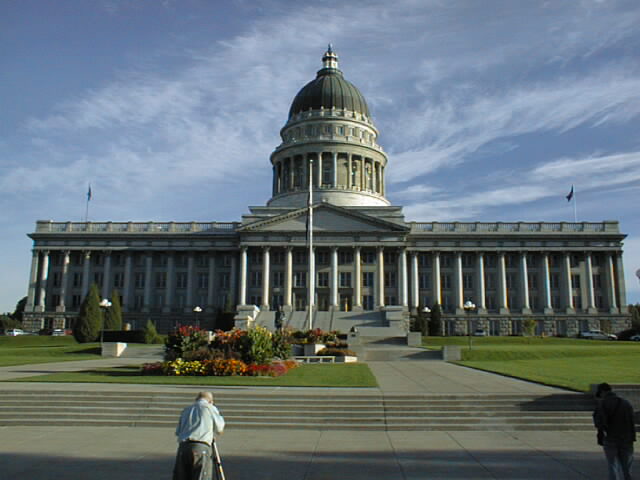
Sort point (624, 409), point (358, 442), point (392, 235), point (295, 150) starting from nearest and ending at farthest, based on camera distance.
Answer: point (624, 409) < point (358, 442) < point (392, 235) < point (295, 150)

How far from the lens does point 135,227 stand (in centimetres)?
9200

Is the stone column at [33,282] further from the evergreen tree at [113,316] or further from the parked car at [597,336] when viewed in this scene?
the parked car at [597,336]

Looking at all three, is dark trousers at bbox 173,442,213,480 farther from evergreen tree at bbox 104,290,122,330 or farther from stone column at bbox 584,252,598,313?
stone column at bbox 584,252,598,313

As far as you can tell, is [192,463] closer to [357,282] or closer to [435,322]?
[435,322]

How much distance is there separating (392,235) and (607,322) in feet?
113

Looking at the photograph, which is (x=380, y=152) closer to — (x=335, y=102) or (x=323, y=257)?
(x=335, y=102)

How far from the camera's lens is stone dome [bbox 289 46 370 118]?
104750mm

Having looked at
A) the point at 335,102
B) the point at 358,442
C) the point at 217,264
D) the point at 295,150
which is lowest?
the point at 358,442

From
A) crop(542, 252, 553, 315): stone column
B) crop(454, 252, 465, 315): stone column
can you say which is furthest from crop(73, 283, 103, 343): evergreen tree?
crop(542, 252, 553, 315): stone column

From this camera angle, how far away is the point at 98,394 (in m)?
18.7

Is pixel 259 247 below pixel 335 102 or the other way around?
below

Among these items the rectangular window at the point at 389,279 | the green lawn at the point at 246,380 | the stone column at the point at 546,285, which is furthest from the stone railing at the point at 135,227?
the green lawn at the point at 246,380

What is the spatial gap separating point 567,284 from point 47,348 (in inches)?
2808

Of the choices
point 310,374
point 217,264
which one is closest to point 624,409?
point 310,374
